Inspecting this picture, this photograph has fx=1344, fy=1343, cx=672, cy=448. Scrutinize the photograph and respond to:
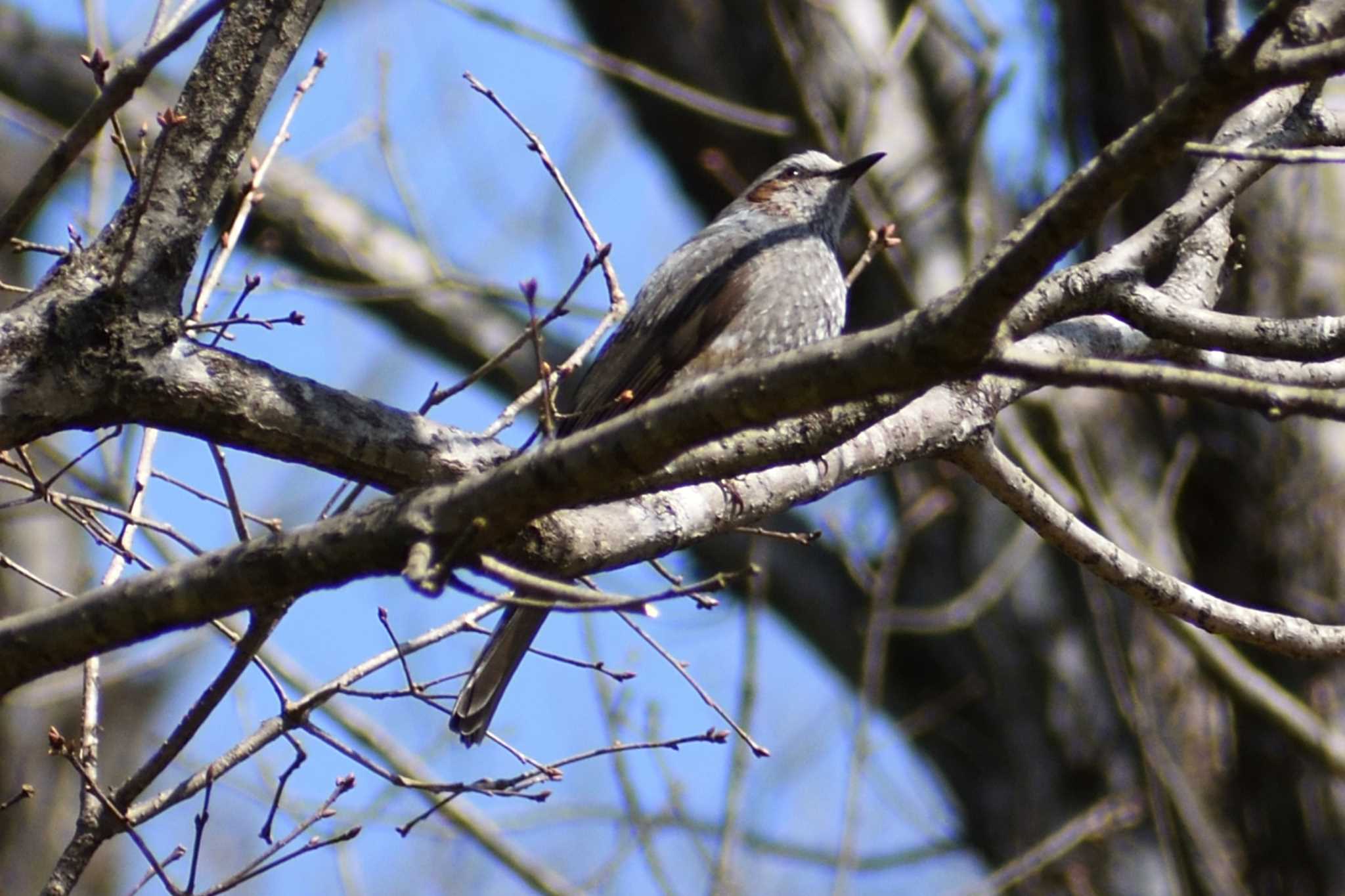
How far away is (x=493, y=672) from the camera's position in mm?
3480

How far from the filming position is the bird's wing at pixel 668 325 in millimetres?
4656

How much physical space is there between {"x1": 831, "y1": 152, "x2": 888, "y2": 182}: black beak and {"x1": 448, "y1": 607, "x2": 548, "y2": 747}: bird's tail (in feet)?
8.88

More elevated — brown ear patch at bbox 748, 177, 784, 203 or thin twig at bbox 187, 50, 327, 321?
brown ear patch at bbox 748, 177, 784, 203

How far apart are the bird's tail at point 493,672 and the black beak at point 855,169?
2.71m

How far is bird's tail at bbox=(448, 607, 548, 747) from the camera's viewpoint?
3336 millimetres

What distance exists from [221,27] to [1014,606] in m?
5.74

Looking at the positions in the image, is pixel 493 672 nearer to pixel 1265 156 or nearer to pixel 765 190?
pixel 1265 156

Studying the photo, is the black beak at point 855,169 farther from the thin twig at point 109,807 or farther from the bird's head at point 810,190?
the thin twig at point 109,807

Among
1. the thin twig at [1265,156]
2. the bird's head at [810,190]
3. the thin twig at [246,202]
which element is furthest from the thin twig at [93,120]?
the bird's head at [810,190]

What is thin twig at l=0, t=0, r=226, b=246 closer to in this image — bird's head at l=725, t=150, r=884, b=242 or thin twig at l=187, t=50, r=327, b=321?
thin twig at l=187, t=50, r=327, b=321

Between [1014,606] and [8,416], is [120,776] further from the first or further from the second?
[8,416]

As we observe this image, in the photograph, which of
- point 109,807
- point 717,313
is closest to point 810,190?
point 717,313

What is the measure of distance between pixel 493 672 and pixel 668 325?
1757 mm

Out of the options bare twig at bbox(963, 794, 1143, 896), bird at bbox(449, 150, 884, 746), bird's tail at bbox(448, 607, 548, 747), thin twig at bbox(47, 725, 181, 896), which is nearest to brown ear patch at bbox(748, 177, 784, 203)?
bird at bbox(449, 150, 884, 746)
